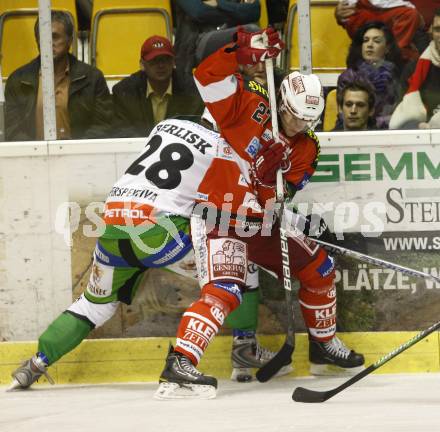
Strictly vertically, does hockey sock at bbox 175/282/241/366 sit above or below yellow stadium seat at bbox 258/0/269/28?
below

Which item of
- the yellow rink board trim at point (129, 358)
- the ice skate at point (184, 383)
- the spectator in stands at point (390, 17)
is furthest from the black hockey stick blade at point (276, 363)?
the spectator in stands at point (390, 17)

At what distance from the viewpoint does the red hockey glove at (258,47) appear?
474 centimetres

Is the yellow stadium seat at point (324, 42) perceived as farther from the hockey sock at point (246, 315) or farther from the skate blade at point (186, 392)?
the skate blade at point (186, 392)

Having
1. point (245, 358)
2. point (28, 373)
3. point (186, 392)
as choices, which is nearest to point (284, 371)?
point (245, 358)

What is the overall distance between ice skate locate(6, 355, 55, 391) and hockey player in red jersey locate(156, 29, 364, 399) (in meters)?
0.68

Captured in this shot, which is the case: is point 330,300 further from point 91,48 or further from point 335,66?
point 91,48

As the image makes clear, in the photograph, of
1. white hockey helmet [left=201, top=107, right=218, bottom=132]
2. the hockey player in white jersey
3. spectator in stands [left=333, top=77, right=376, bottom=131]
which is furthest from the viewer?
spectator in stands [left=333, top=77, right=376, bottom=131]

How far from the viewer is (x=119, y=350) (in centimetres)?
544

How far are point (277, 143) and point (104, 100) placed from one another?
0.93 m

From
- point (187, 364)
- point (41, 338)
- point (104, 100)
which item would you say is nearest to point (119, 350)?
point (41, 338)

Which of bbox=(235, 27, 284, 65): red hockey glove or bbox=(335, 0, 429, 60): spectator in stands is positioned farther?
bbox=(335, 0, 429, 60): spectator in stands

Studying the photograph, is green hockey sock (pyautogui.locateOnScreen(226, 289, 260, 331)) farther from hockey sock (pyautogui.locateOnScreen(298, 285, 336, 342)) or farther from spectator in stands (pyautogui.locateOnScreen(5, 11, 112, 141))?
spectator in stands (pyautogui.locateOnScreen(5, 11, 112, 141))

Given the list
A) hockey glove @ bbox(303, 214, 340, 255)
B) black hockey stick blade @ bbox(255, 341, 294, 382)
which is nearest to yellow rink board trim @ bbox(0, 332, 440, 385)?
black hockey stick blade @ bbox(255, 341, 294, 382)

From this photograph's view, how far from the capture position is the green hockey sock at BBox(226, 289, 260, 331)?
208 inches
